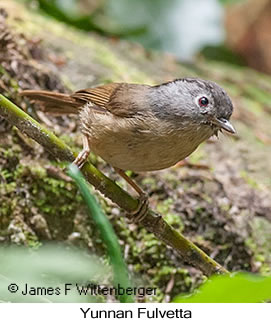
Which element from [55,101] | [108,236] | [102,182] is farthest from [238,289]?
[55,101]

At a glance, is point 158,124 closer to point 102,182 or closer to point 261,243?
point 102,182

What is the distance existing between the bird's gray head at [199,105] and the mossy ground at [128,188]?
2.28ft

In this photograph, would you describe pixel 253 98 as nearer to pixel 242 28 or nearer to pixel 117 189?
pixel 242 28

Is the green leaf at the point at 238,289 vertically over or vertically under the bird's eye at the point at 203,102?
under

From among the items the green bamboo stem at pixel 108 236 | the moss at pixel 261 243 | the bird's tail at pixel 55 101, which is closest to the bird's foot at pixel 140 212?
the bird's tail at pixel 55 101

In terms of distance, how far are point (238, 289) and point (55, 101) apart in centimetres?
265

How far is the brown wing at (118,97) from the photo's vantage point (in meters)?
3.06

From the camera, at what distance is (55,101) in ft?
11.5

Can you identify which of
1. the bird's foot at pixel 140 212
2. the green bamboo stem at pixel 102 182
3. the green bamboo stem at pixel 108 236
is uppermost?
the bird's foot at pixel 140 212

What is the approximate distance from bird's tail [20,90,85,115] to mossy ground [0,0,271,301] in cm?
18

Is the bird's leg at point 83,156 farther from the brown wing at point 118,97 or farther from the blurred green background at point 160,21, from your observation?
the blurred green background at point 160,21

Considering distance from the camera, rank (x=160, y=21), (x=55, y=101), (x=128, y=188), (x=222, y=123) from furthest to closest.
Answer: (x=160, y=21) → (x=128, y=188) → (x=55, y=101) → (x=222, y=123)

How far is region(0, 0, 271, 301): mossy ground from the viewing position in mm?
3420
